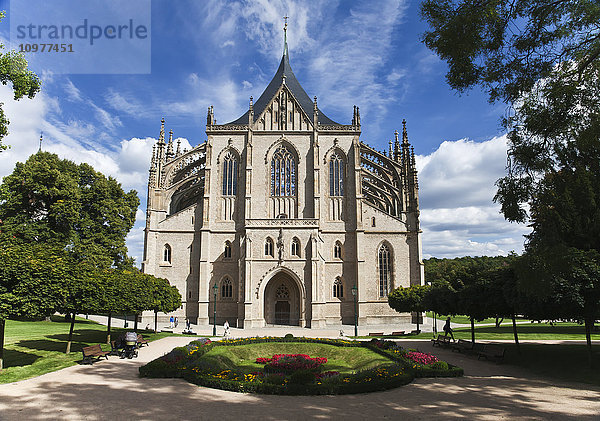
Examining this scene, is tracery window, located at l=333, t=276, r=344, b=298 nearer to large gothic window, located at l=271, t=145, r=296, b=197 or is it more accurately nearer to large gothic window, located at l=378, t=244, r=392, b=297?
large gothic window, located at l=378, t=244, r=392, b=297

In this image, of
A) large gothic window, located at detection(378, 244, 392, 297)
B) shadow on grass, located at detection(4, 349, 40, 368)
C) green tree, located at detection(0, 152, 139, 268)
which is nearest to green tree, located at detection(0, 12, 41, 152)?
shadow on grass, located at detection(4, 349, 40, 368)

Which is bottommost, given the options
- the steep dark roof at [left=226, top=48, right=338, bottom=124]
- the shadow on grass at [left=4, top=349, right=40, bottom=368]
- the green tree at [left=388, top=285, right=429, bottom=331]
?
the shadow on grass at [left=4, top=349, right=40, bottom=368]

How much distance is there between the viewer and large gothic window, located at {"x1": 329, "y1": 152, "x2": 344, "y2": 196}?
44.7 meters

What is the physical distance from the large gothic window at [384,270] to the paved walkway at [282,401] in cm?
2764

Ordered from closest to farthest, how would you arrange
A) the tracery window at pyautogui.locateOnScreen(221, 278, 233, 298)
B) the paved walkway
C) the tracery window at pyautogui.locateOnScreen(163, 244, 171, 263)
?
1. the paved walkway
2. the tracery window at pyautogui.locateOnScreen(221, 278, 233, 298)
3. the tracery window at pyautogui.locateOnScreen(163, 244, 171, 263)

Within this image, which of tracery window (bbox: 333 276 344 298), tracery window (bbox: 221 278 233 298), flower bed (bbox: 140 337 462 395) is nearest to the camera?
flower bed (bbox: 140 337 462 395)

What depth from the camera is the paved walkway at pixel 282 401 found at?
33.5 ft

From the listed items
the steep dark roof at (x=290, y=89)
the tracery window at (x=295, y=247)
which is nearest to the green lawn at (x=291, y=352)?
the tracery window at (x=295, y=247)

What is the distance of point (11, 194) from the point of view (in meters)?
35.9

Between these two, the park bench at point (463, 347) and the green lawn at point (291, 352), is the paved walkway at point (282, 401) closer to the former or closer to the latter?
the green lawn at point (291, 352)

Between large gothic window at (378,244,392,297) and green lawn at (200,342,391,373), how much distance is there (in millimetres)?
21589

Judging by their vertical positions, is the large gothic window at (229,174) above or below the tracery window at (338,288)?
above

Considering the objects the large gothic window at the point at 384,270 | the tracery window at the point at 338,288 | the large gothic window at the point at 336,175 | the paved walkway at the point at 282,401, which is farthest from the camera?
the large gothic window at the point at 336,175

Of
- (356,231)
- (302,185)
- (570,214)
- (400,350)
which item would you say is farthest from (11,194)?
(570,214)
